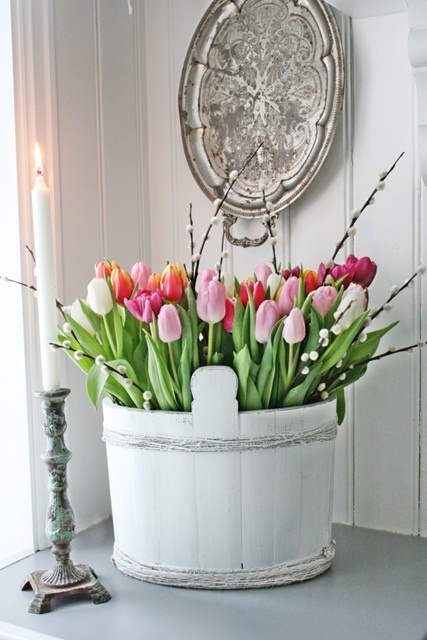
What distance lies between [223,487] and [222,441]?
5cm

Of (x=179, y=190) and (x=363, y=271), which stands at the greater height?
(x=179, y=190)

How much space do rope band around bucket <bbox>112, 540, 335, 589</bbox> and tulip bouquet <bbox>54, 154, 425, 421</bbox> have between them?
16 centimetres

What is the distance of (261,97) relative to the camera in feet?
3.16

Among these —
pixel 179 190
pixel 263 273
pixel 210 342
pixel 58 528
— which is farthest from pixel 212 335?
pixel 179 190

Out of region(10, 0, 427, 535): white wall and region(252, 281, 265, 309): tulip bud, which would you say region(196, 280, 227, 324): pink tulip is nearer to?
region(252, 281, 265, 309): tulip bud

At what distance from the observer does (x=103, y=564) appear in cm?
84

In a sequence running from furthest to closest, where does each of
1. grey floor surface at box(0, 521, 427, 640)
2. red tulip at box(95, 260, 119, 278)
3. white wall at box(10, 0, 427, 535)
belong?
white wall at box(10, 0, 427, 535), red tulip at box(95, 260, 119, 278), grey floor surface at box(0, 521, 427, 640)

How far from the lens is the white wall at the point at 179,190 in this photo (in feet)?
2.95

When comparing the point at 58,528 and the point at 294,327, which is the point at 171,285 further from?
the point at 58,528

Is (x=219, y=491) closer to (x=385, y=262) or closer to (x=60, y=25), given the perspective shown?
(x=385, y=262)

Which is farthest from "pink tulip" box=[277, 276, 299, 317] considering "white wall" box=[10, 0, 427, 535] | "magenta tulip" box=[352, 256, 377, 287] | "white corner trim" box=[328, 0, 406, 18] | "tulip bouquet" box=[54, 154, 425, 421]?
"white corner trim" box=[328, 0, 406, 18]

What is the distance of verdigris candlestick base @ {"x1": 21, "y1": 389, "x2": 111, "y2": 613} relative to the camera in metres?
0.73

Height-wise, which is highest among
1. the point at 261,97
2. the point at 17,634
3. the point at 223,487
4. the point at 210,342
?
the point at 261,97

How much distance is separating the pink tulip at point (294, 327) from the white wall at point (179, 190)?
0.78ft
